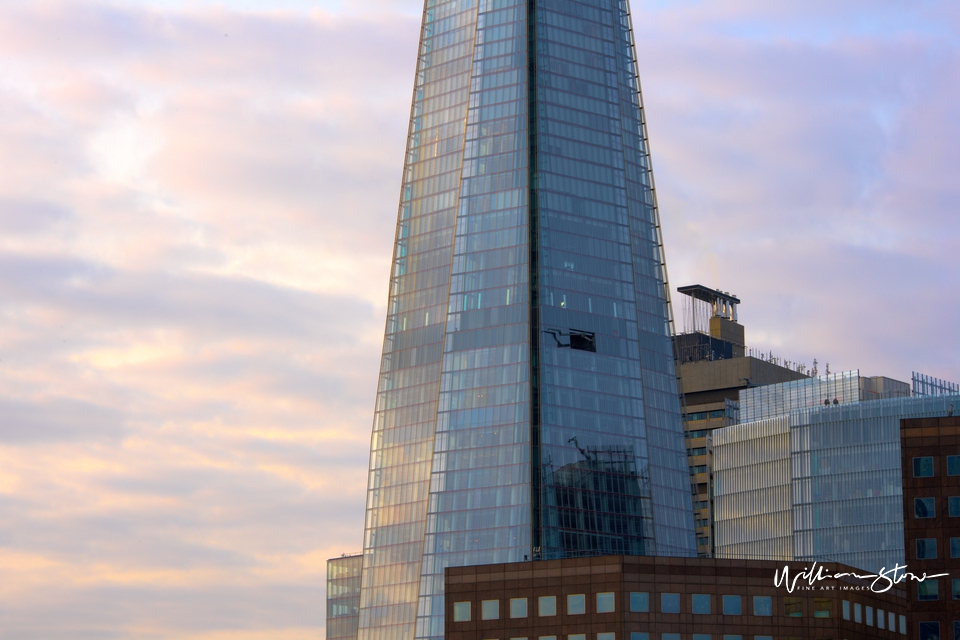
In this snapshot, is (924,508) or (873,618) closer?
(873,618)

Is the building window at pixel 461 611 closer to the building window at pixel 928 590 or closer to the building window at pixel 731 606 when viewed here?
the building window at pixel 731 606

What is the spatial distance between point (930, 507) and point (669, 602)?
1768 inches

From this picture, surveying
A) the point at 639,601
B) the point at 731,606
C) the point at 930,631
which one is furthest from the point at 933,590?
the point at 639,601

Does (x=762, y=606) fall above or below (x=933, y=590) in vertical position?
below

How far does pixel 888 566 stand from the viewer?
19912 cm

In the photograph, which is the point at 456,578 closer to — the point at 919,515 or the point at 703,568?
the point at 703,568

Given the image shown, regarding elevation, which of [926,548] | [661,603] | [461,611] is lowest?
[461,611]

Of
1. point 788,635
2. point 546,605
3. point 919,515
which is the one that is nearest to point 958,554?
point 919,515

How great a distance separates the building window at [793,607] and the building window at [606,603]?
14.9 m

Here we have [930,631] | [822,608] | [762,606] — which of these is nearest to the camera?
[762,606]

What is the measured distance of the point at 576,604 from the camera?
158 meters

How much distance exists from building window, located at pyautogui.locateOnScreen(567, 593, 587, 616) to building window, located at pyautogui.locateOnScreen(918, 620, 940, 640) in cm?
4586

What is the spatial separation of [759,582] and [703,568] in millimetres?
4929

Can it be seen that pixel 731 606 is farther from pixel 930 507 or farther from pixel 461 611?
Answer: pixel 930 507
